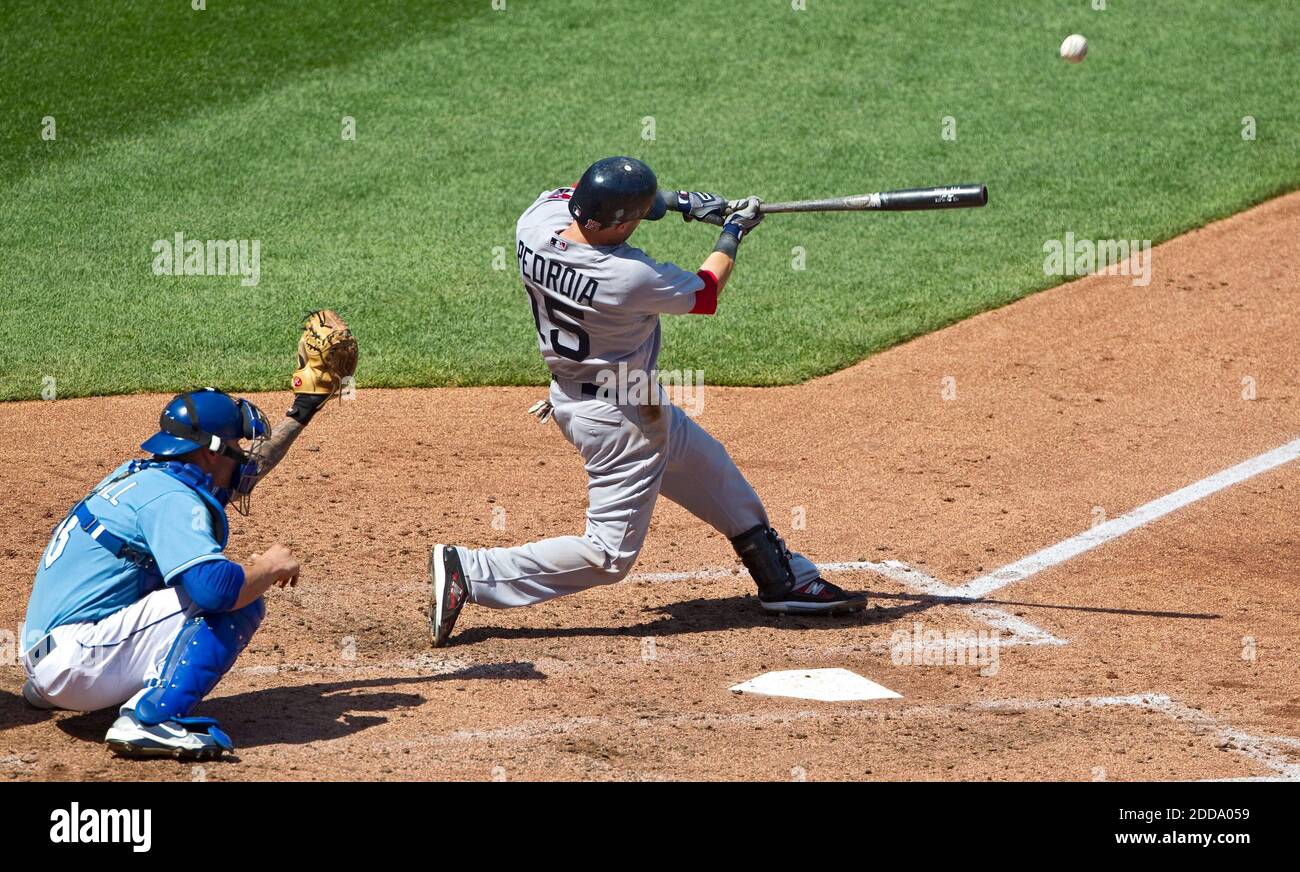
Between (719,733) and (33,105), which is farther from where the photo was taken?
(33,105)

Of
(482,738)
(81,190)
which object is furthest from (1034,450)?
(81,190)

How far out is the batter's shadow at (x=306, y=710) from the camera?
4.45m

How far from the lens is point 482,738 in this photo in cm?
445

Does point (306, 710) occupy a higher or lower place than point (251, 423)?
lower

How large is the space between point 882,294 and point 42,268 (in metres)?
5.59

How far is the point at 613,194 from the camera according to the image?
16.5 feet

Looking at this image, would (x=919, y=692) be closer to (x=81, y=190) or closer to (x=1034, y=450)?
(x=1034, y=450)

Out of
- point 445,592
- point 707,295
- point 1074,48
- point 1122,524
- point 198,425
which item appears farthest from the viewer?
point 1074,48

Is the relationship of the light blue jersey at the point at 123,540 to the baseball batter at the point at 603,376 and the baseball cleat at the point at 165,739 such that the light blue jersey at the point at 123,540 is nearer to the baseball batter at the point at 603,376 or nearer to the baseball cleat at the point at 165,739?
the baseball cleat at the point at 165,739

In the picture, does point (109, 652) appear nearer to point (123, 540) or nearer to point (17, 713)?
point (123, 540)

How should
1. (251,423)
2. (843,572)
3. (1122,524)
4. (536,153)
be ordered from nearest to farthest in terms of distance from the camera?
(251,423)
(843,572)
(1122,524)
(536,153)

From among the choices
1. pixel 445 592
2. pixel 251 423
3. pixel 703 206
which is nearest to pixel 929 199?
pixel 703 206

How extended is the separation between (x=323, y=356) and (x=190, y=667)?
119 centimetres

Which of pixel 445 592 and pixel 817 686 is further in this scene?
pixel 445 592
